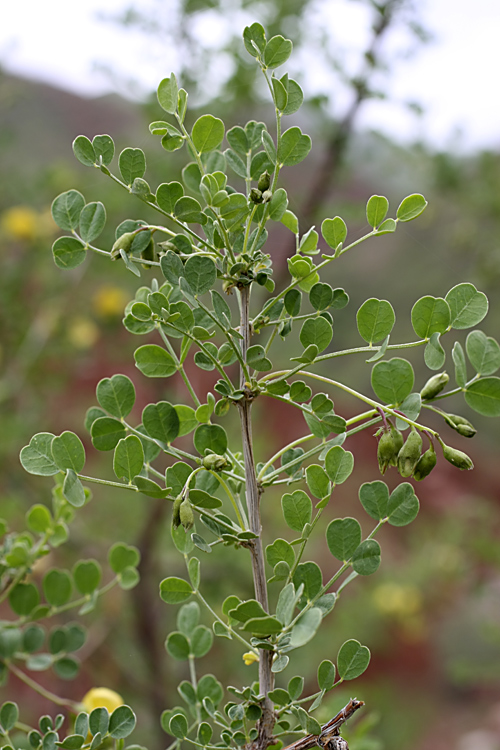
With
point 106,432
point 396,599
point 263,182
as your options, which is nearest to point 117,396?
point 106,432

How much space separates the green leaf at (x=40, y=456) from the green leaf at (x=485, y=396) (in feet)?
0.60

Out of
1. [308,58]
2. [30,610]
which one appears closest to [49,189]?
[308,58]

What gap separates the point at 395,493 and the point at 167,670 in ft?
4.11

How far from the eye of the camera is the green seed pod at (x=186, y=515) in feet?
0.75

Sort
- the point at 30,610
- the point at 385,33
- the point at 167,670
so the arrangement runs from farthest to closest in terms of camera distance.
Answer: the point at 167,670 < the point at 385,33 < the point at 30,610

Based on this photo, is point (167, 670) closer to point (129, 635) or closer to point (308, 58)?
point (129, 635)

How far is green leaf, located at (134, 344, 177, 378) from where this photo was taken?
11.3 inches

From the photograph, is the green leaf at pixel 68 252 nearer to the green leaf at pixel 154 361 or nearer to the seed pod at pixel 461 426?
the green leaf at pixel 154 361

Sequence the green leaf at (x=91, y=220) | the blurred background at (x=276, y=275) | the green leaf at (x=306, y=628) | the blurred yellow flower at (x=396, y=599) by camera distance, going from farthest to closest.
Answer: the blurred yellow flower at (x=396, y=599) → the blurred background at (x=276, y=275) → the green leaf at (x=91, y=220) → the green leaf at (x=306, y=628)

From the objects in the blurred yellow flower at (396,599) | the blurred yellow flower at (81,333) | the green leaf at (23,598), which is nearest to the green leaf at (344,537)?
the green leaf at (23,598)

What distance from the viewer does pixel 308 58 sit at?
1006 millimetres

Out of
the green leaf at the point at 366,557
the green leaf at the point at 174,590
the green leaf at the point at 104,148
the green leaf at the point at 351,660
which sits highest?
the green leaf at the point at 104,148

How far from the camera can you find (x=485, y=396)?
25cm

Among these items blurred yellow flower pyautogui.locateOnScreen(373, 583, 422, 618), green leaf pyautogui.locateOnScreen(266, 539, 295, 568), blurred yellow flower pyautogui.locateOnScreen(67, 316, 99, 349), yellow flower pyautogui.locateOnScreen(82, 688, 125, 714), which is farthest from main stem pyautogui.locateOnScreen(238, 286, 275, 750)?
blurred yellow flower pyautogui.locateOnScreen(373, 583, 422, 618)
